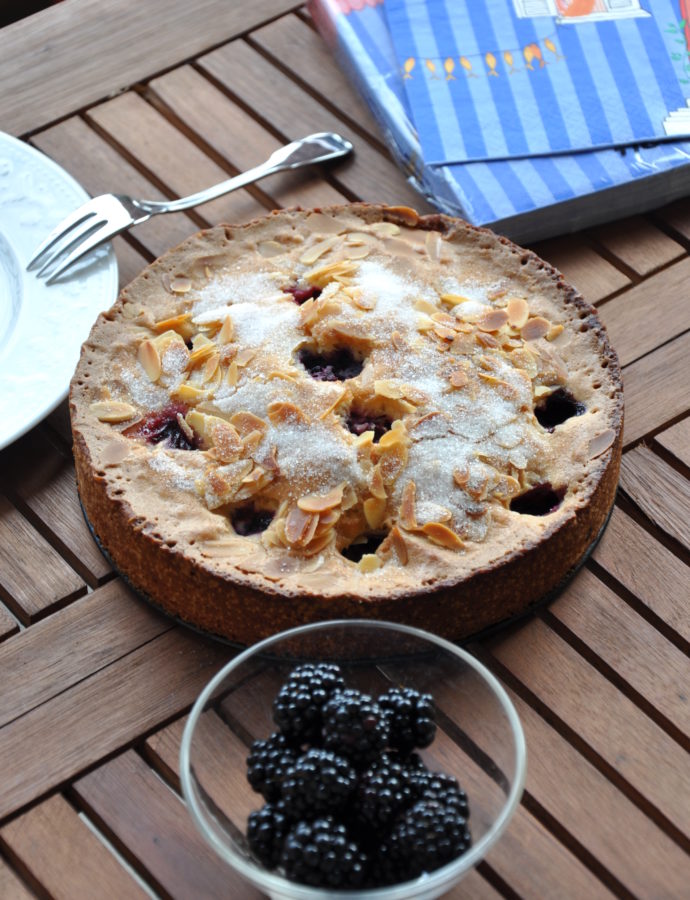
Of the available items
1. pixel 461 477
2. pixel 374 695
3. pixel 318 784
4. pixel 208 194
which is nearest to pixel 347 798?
pixel 318 784

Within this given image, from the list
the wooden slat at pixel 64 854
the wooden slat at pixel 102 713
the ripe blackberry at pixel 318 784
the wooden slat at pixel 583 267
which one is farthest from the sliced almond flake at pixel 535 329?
the wooden slat at pixel 64 854

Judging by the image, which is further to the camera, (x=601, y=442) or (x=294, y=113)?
(x=294, y=113)

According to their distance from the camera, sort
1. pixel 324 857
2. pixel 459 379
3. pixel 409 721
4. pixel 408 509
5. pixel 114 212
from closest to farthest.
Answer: pixel 324 857
pixel 409 721
pixel 408 509
pixel 459 379
pixel 114 212

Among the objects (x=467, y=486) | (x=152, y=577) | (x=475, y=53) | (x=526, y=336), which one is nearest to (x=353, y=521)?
(x=467, y=486)

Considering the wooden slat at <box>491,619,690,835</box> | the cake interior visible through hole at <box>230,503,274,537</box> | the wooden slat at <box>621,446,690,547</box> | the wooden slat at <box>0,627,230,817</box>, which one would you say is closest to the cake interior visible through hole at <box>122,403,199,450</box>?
the cake interior visible through hole at <box>230,503,274,537</box>

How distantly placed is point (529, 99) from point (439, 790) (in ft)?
3.89

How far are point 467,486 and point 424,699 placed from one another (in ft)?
0.94

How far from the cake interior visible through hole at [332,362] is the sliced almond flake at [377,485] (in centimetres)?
17

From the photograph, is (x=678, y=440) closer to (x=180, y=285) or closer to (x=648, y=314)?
(x=648, y=314)

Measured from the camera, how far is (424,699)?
1006 millimetres

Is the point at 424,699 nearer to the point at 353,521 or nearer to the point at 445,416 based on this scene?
the point at 353,521

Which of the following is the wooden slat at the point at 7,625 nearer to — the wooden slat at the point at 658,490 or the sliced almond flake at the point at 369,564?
the sliced almond flake at the point at 369,564

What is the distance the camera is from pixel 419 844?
909mm

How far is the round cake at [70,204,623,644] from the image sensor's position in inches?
46.8
